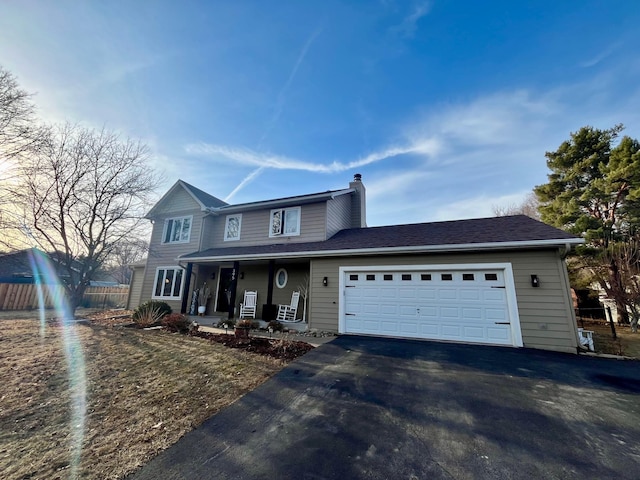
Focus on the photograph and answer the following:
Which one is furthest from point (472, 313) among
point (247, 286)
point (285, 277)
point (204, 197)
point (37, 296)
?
point (37, 296)

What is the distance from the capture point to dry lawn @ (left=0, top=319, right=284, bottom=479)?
245 centimetres

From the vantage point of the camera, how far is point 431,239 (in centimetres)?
812

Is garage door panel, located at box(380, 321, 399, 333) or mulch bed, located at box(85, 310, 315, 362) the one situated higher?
garage door panel, located at box(380, 321, 399, 333)

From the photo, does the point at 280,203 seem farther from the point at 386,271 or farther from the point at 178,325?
→ the point at 178,325

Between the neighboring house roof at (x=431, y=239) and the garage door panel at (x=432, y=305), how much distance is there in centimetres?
83

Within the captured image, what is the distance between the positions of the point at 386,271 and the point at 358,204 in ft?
19.7

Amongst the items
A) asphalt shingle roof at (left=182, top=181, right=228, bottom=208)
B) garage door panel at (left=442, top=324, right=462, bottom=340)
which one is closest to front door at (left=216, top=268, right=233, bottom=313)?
asphalt shingle roof at (left=182, top=181, right=228, bottom=208)

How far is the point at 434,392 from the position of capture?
3.97 metres

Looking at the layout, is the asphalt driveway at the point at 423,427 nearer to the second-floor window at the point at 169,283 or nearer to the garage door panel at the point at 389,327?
the garage door panel at the point at 389,327

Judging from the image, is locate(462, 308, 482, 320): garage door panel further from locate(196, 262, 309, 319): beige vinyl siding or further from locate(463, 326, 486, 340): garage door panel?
locate(196, 262, 309, 319): beige vinyl siding

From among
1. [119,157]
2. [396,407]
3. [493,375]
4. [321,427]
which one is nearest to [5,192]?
[119,157]

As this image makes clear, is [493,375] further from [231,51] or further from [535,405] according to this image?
[231,51]

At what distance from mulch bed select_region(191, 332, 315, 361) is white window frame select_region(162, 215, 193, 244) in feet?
24.9

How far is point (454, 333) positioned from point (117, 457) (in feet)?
24.4
